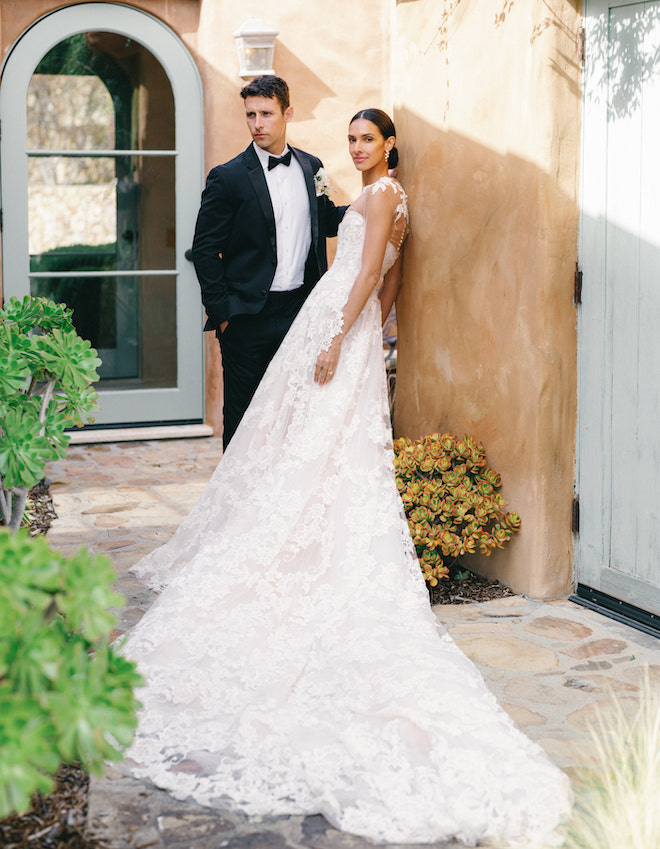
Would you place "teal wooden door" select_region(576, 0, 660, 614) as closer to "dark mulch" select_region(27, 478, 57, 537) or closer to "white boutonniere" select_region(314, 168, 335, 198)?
"white boutonniere" select_region(314, 168, 335, 198)

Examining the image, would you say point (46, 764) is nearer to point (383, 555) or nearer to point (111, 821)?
point (111, 821)

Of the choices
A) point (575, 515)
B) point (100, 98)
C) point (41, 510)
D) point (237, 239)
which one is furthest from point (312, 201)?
point (100, 98)

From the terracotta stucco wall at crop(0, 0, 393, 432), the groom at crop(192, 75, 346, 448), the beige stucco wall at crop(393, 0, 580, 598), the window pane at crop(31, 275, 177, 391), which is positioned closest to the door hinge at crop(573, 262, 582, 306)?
the beige stucco wall at crop(393, 0, 580, 598)

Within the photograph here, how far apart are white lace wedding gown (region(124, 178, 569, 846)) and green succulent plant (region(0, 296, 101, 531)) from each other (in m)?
0.75

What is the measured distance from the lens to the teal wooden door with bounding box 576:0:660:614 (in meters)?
3.51

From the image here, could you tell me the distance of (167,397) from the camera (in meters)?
7.17

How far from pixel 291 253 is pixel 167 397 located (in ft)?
10.1

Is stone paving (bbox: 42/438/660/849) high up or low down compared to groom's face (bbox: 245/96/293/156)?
down

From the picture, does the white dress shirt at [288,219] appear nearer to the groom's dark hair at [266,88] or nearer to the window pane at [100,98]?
the groom's dark hair at [266,88]

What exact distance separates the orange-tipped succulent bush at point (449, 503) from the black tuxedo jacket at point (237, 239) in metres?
0.93

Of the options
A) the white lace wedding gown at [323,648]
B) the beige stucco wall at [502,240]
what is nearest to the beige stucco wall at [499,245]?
the beige stucco wall at [502,240]

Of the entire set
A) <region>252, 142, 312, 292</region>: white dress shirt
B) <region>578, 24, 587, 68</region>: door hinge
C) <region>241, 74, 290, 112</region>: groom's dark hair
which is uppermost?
<region>578, 24, 587, 68</region>: door hinge

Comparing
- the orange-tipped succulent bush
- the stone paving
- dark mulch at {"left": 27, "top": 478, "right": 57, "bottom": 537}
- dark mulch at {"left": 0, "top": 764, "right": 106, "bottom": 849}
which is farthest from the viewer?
dark mulch at {"left": 27, "top": 478, "right": 57, "bottom": 537}

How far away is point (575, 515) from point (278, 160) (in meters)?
1.86
